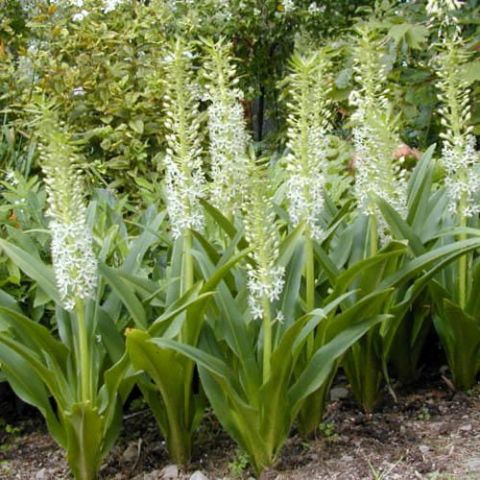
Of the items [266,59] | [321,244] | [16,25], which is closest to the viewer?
[321,244]

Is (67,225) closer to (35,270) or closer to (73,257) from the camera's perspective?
(73,257)

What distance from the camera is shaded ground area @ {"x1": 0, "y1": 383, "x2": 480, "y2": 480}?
2.98m

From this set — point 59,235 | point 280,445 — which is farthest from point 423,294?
point 59,235

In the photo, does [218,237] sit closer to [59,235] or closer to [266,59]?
[59,235]

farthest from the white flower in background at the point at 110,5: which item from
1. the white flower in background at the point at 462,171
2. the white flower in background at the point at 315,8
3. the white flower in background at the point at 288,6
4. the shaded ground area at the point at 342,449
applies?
the white flower in background at the point at 462,171

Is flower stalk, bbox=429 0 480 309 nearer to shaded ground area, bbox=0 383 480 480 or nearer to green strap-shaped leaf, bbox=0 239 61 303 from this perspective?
shaded ground area, bbox=0 383 480 480

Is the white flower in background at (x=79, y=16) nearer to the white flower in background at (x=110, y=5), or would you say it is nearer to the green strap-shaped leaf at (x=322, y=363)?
the white flower in background at (x=110, y=5)

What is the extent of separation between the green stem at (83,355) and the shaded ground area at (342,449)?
51cm

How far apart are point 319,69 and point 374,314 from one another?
0.92 meters

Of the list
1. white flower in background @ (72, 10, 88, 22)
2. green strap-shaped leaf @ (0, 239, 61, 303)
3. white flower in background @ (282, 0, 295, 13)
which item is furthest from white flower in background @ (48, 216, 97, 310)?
white flower in background @ (282, 0, 295, 13)

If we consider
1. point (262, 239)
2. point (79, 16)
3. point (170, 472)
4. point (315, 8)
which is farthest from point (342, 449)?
Result: point (315, 8)

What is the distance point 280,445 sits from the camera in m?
3.00

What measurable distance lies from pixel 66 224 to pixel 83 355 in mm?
470

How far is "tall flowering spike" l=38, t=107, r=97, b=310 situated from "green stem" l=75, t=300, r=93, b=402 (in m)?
0.05
